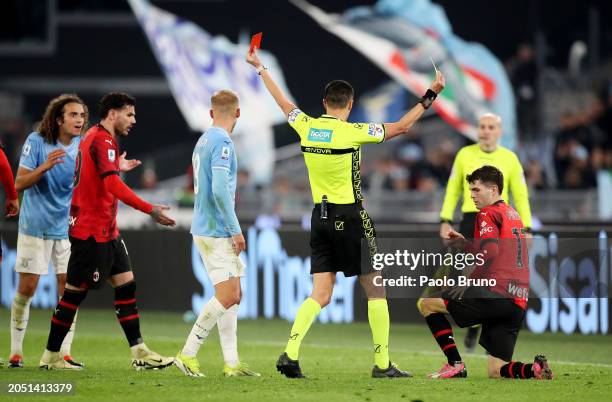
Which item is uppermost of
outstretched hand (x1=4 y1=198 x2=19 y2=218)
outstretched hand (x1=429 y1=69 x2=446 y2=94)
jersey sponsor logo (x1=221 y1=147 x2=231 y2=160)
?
outstretched hand (x1=429 y1=69 x2=446 y2=94)

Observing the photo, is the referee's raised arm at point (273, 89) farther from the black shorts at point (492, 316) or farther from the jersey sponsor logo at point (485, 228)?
the black shorts at point (492, 316)

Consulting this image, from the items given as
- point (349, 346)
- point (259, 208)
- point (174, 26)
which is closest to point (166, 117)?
point (174, 26)

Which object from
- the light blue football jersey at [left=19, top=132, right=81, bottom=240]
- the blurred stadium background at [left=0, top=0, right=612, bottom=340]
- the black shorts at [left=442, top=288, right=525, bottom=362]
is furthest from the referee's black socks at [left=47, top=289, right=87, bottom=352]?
the blurred stadium background at [left=0, top=0, right=612, bottom=340]

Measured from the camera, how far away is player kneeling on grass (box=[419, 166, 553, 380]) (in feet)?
→ 30.9

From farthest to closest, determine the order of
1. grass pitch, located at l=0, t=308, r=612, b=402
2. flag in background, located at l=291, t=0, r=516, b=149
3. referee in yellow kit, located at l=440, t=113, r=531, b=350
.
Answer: flag in background, located at l=291, t=0, r=516, b=149 < referee in yellow kit, located at l=440, t=113, r=531, b=350 < grass pitch, located at l=0, t=308, r=612, b=402

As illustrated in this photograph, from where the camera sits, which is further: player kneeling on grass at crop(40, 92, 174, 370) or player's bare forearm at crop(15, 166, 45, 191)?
player's bare forearm at crop(15, 166, 45, 191)

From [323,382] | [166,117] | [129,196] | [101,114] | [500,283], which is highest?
[166,117]

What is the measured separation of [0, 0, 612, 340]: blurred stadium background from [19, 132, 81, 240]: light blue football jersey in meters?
5.35

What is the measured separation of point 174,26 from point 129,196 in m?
17.9

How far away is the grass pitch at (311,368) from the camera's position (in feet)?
28.2

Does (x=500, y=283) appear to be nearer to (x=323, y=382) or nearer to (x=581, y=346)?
(x=323, y=382)

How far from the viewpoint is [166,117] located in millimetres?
28312

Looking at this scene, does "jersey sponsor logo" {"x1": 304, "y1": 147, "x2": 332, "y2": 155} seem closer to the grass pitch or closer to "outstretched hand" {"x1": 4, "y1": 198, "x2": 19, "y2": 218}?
the grass pitch

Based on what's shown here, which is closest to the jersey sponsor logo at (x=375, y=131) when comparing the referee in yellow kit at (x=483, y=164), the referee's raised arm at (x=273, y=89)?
the referee's raised arm at (x=273, y=89)
